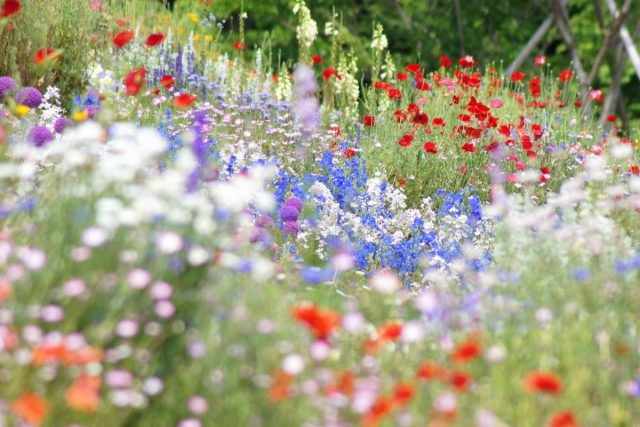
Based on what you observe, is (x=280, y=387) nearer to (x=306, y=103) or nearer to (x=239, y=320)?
(x=239, y=320)

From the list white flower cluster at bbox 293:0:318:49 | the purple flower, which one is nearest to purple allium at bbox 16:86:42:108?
the purple flower

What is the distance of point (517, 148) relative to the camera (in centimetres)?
609

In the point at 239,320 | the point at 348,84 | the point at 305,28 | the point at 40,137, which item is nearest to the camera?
the point at 239,320

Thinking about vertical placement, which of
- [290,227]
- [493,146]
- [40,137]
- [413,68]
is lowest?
[290,227]

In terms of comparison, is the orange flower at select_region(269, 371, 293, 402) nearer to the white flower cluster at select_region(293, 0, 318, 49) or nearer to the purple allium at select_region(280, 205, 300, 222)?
the purple allium at select_region(280, 205, 300, 222)

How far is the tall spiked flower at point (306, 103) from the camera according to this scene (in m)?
5.55

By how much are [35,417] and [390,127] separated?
15.8 ft

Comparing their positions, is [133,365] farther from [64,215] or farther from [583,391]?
[583,391]

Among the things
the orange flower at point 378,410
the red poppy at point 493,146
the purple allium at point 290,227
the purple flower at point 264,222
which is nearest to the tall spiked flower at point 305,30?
the red poppy at point 493,146

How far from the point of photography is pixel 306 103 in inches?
220

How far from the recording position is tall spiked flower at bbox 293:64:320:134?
555 cm

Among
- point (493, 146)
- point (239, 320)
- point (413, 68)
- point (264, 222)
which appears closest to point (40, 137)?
point (264, 222)

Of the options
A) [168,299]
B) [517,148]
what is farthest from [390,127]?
[168,299]

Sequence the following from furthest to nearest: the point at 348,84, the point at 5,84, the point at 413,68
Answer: the point at 348,84
the point at 413,68
the point at 5,84
